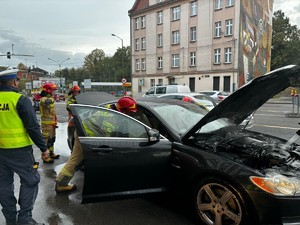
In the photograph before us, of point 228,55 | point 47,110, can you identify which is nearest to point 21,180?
point 47,110

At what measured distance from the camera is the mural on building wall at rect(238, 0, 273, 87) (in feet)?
105

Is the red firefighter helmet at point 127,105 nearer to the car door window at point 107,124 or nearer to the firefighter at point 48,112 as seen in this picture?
the car door window at point 107,124

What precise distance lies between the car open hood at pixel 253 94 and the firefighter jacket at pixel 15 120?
1.66 meters

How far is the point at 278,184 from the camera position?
2.46 m

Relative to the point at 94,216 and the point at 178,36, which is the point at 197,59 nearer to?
the point at 178,36

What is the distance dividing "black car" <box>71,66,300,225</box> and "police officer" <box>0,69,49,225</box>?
0.56 meters

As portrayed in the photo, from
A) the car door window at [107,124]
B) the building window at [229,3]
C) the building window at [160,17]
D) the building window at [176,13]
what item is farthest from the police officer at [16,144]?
the building window at [160,17]

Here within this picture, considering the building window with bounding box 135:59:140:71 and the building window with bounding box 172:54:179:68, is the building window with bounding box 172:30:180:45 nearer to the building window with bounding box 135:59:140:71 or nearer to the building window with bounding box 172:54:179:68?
the building window with bounding box 172:54:179:68

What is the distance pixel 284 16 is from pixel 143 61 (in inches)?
1321

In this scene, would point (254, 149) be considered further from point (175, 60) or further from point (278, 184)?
point (175, 60)

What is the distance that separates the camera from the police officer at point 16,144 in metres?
2.71

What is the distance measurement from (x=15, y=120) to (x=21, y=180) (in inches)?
25.1

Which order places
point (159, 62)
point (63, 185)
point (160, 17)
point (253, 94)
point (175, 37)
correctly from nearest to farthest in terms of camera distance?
point (253, 94) → point (63, 185) → point (175, 37) → point (160, 17) → point (159, 62)

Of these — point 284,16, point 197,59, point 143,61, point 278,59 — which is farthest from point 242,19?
point 284,16
